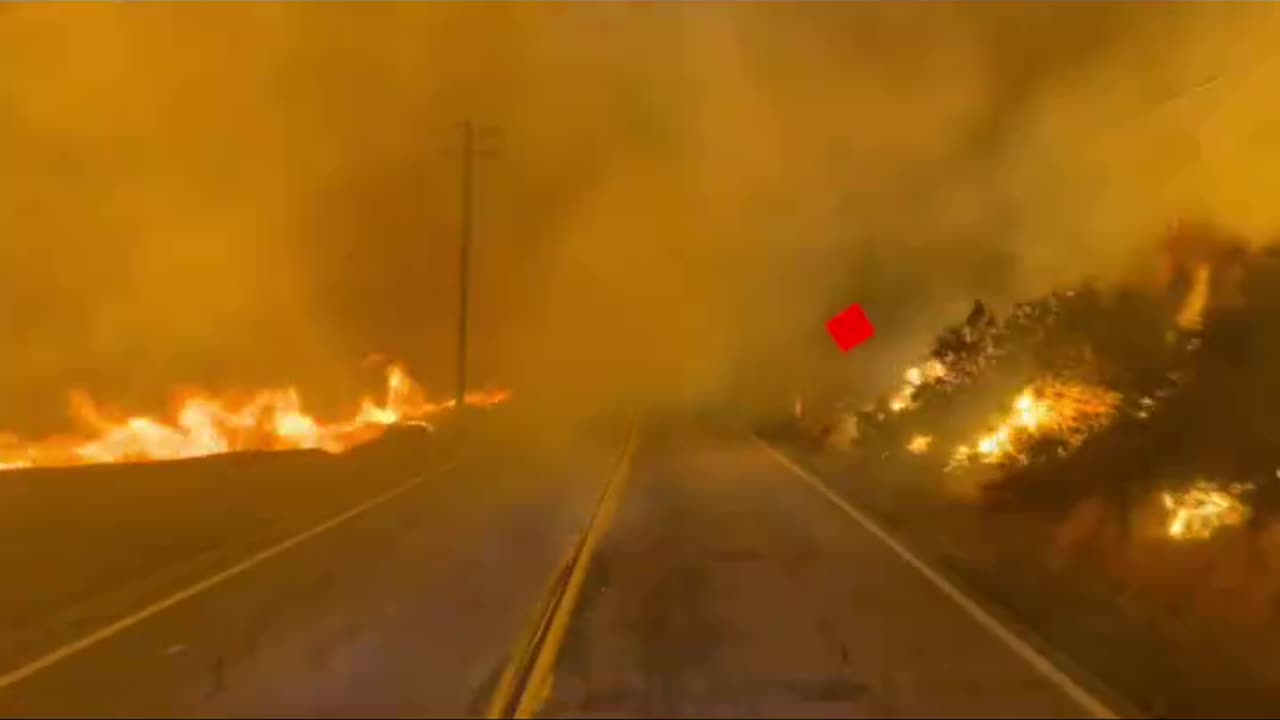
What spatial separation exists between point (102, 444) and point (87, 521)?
67.9 feet

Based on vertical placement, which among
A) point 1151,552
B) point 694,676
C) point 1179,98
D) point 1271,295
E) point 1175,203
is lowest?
point 694,676

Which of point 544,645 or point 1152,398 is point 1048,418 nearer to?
point 1152,398

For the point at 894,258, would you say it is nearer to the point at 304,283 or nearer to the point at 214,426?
the point at 214,426

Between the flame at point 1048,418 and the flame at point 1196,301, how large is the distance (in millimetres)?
1373

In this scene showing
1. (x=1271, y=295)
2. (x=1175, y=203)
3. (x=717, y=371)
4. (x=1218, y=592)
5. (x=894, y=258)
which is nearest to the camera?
(x=1218, y=592)

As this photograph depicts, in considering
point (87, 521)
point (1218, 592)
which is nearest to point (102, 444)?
point (87, 521)

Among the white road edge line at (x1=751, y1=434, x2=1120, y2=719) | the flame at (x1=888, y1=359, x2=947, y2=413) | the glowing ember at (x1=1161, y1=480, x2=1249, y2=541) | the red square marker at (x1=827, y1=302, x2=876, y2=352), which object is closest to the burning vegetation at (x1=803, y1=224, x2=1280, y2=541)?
the glowing ember at (x1=1161, y1=480, x2=1249, y2=541)

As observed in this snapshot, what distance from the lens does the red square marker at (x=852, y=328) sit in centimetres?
4750

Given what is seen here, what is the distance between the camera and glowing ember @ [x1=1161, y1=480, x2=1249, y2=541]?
1485 centimetres

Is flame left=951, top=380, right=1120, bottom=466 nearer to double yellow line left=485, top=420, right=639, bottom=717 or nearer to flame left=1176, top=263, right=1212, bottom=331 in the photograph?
flame left=1176, top=263, right=1212, bottom=331

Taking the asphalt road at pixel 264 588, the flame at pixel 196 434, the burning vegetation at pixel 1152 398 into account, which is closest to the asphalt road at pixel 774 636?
the asphalt road at pixel 264 588

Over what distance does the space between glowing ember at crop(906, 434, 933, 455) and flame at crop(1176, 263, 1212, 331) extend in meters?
12.1

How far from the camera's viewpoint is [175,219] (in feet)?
159

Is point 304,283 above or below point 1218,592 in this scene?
above
